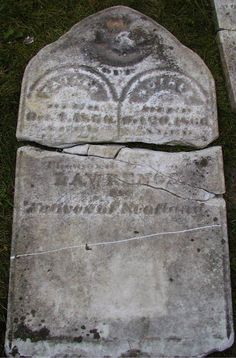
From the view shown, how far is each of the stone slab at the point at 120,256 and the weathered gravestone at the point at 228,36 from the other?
59 cm

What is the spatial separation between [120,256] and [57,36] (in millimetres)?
1608

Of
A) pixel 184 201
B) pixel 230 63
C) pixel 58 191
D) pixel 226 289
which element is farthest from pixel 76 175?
pixel 230 63

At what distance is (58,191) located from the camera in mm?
2510

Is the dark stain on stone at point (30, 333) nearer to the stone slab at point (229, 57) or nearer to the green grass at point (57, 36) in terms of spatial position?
the green grass at point (57, 36)

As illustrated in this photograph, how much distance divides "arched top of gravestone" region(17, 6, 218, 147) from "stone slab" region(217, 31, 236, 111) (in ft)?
0.59

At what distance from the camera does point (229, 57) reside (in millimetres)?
2992

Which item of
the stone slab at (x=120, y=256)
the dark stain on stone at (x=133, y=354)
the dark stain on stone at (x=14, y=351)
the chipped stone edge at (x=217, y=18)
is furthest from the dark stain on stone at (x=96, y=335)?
the chipped stone edge at (x=217, y=18)

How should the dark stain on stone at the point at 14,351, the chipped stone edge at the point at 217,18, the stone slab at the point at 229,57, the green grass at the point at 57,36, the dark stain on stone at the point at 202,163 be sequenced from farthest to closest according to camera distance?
the chipped stone edge at the point at 217,18 < the stone slab at the point at 229,57 < the green grass at the point at 57,36 < the dark stain on stone at the point at 202,163 < the dark stain on stone at the point at 14,351

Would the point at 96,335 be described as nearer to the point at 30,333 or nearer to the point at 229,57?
the point at 30,333

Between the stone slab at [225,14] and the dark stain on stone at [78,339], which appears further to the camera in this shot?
the stone slab at [225,14]

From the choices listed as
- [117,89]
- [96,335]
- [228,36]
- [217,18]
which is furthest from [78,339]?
[217,18]

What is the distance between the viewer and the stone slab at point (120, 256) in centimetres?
229

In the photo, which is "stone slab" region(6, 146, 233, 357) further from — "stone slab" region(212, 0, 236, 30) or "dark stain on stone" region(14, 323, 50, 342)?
"stone slab" region(212, 0, 236, 30)

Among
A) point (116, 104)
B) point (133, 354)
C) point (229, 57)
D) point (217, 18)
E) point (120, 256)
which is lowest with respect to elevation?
point (133, 354)
